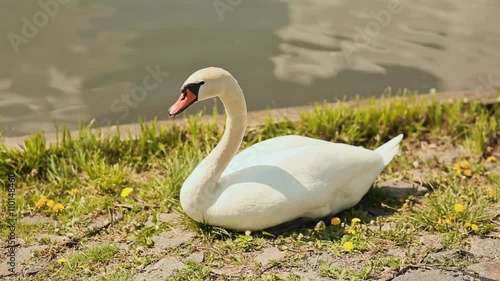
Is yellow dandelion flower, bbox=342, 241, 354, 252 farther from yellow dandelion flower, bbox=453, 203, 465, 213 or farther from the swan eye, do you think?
the swan eye

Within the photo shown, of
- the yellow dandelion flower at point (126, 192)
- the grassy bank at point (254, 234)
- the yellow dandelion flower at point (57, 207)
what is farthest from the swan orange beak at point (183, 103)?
the yellow dandelion flower at point (57, 207)

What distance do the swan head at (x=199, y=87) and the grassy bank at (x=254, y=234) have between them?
2.80ft

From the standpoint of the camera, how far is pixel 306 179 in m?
5.05

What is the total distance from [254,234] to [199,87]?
1038 millimetres

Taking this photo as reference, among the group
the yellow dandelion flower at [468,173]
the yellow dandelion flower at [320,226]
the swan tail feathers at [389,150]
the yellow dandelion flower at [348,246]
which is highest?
the swan tail feathers at [389,150]

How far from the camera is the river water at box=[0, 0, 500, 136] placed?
7.74 meters

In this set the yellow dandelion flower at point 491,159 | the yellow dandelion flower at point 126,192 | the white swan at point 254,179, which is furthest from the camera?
the yellow dandelion flower at point 491,159

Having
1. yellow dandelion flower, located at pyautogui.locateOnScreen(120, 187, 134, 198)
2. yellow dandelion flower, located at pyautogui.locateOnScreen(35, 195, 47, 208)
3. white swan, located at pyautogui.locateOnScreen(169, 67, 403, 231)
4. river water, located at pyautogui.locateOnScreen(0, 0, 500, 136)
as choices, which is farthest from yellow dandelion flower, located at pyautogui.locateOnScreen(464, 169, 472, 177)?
yellow dandelion flower, located at pyautogui.locateOnScreen(35, 195, 47, 208)

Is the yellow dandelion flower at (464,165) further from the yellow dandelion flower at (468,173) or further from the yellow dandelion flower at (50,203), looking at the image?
the yellow dandelion flower at (50,203)

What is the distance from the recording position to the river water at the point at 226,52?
7.74 metres

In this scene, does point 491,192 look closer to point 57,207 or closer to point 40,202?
point 57,207

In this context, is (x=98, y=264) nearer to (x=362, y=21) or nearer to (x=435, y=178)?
(x=435, y=178)

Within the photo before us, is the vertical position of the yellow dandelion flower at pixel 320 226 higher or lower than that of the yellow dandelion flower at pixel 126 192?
lower

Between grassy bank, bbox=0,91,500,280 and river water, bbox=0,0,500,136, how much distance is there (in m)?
1.16
